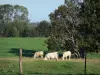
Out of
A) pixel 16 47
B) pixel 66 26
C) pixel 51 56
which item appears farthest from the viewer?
pixel 16 47

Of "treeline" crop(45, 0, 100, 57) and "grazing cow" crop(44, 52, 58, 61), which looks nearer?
"grazing cow" crop(44, 52, 58, 61)

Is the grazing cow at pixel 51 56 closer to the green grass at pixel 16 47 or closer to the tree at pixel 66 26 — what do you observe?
the tree at pixel 66 26

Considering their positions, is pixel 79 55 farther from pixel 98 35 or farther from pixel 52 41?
pixel 98 35

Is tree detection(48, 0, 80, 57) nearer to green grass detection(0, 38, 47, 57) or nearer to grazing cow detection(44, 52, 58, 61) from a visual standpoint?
grazing cow detection(44, 52, 58, 61)

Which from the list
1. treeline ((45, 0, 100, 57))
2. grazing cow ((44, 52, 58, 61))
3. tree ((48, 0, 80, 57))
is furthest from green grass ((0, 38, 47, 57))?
grazing cow ((44, 52, 58, 61))

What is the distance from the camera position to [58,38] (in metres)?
41.7

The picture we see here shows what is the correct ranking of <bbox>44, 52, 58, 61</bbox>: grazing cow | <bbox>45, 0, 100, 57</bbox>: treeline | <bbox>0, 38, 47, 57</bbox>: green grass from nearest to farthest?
1. <bbox>44, 52, 58, 61</bbox>: grazing cow
2. <bbox>45, 0, 100, 57</bbox>: treeline
3. <bbox>0, 38, 47, 57</bbox>: green grass

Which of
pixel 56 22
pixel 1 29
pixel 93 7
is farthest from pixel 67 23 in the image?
pixel 1 29

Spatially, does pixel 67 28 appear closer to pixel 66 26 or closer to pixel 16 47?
pixel 66 26

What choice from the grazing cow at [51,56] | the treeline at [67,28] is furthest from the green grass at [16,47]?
the grazing cow at [51,56]

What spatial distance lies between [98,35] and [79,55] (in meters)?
25.3

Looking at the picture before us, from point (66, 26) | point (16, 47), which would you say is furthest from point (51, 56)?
point (16, 47)

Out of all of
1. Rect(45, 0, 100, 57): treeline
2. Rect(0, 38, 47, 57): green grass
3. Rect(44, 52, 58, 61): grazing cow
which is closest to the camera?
Rect(44, 52, 58, 61): grazing cow

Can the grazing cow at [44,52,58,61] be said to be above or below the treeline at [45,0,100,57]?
below
